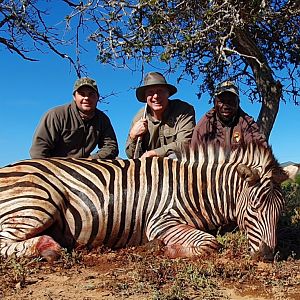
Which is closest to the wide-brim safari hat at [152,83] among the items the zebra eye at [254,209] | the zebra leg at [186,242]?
the zebra leg at [186,242]

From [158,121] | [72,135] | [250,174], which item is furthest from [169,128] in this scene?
[250,174]

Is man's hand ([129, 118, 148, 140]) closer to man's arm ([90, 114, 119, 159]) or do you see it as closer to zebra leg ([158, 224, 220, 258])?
man's arm ([90, 114, 119, 159])

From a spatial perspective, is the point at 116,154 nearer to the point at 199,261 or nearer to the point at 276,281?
the point at 199,261

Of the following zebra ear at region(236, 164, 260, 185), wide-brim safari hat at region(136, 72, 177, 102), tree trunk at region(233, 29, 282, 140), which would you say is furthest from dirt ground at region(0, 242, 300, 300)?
tree trunk at region(233, 29, 282, 140)

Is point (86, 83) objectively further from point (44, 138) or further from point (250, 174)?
point (250, 174)

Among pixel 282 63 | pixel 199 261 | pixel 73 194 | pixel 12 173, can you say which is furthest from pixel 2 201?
pixel 282 63

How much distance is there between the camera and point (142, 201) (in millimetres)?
3766

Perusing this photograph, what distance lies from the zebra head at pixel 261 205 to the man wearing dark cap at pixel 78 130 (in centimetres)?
211

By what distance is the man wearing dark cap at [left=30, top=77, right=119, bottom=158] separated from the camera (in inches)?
197

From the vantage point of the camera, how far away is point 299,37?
23.7 feet

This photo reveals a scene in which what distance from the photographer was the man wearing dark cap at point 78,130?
197 inches

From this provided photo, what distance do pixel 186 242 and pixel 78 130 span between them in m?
2.24

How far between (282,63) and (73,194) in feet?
18.6

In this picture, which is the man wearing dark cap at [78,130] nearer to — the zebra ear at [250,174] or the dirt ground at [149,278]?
the dirt ground at [149,278]
